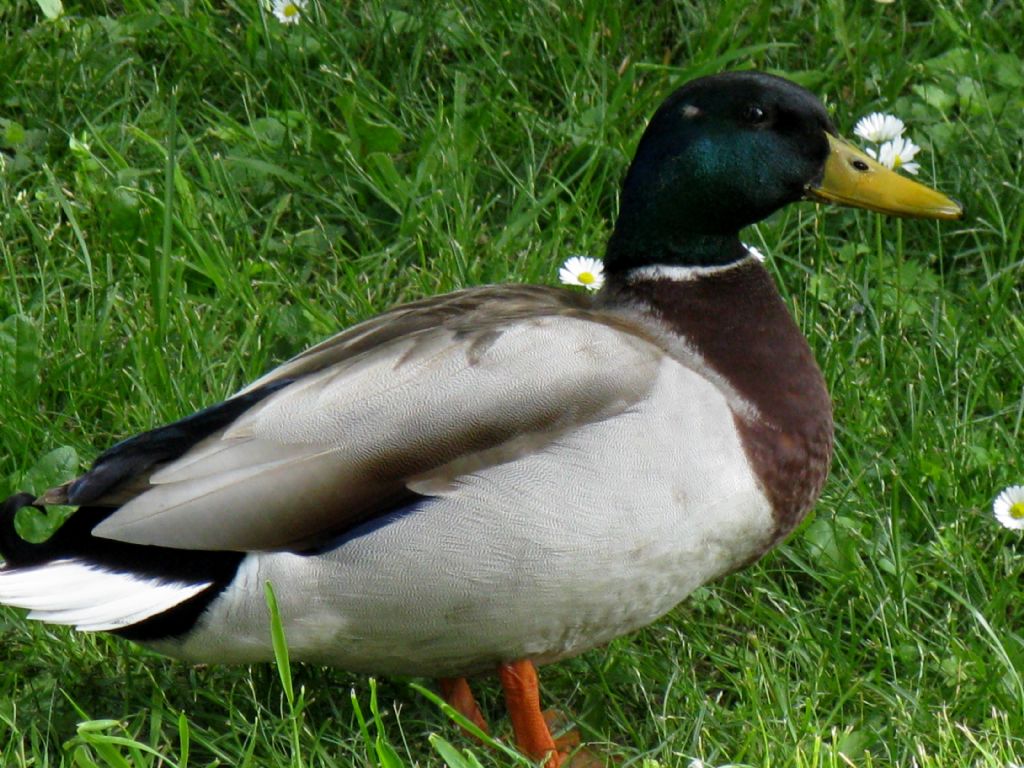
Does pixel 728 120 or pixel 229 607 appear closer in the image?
pixel 229 607

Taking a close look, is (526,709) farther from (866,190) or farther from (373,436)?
(866,190)

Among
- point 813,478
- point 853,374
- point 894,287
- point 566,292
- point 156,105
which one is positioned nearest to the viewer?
point 813,478

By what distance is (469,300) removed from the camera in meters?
3.61

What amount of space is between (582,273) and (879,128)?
2.89 ft

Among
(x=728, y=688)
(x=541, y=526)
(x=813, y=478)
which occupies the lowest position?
(x=728, y=688)

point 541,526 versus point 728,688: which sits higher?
point 541,526

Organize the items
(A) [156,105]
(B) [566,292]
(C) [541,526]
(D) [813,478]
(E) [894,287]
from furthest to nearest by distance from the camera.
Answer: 1. (A) [156,105]
2. (E) [894,287]
3. (B) [566,292]
4. (D) [813,478]
5. (C) [541,526]

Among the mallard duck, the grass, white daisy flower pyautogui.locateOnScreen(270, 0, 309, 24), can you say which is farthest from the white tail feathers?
white daisy flower pyautogui.locateOnScreen(270, 0, 309, 24)

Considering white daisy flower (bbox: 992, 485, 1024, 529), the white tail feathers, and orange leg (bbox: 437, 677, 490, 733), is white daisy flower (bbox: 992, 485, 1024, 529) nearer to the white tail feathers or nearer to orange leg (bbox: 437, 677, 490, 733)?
orange leg (bbox: 437, 677, 490, 733)

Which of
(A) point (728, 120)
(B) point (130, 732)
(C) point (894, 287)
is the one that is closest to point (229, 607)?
(B) point (130, 732)

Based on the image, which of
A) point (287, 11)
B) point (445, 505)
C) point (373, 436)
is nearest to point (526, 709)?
point (445, 505)

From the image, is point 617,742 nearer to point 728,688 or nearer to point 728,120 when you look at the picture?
point 728,688

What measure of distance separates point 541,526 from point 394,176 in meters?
1.82

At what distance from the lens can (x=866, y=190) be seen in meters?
3.68
